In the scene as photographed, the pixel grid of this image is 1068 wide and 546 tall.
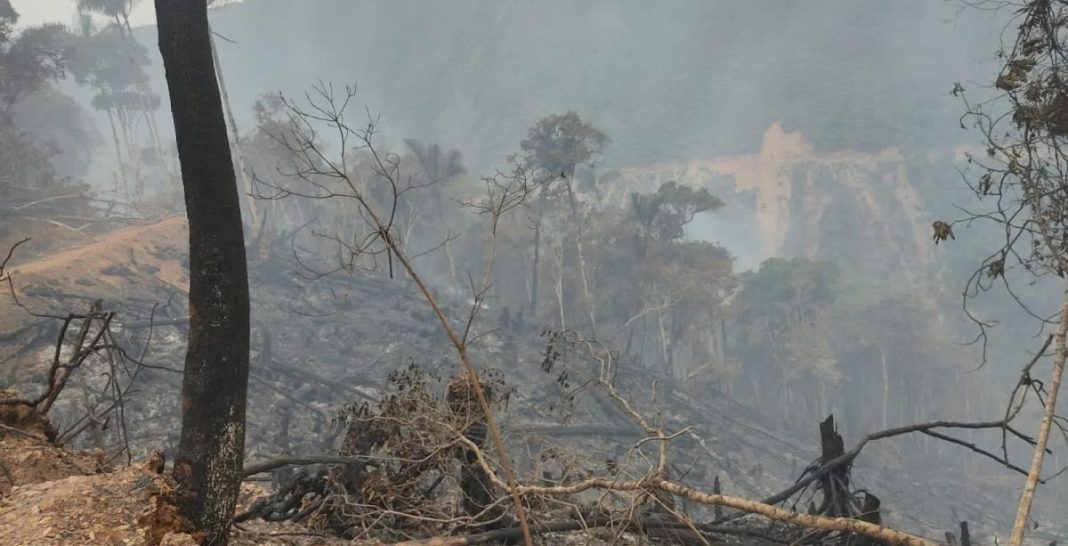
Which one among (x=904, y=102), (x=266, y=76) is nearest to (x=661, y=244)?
(x=904, y=102)

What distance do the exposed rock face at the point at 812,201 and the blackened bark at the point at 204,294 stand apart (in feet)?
247

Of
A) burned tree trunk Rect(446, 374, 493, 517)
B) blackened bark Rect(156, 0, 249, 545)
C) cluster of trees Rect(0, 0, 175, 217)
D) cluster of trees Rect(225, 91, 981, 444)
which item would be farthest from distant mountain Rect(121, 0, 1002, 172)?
blackened bark Rect(156, 0, 249, 545)

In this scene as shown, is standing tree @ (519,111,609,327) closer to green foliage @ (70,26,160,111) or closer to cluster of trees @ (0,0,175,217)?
cluster of trees @ (0,0,175,217)

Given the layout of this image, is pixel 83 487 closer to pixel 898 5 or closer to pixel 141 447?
pixel 141 447

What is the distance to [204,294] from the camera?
3762mm

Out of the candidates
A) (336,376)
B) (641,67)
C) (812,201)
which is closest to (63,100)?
(336,376)

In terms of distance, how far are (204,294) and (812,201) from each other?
87.6 meters

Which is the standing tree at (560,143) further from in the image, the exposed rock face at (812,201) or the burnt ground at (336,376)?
the exposed rock face at (812,201)

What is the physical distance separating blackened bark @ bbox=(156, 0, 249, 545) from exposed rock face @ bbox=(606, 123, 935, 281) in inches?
2964

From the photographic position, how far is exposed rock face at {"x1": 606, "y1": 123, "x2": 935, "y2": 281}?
72812 mm

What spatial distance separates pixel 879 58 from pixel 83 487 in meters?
118

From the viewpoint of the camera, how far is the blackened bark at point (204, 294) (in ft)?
12.2

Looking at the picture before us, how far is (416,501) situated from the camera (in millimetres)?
5488

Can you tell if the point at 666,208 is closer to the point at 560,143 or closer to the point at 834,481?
the point at 560,143
